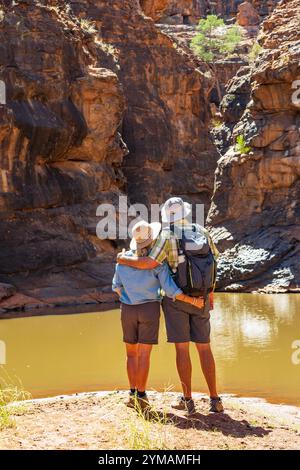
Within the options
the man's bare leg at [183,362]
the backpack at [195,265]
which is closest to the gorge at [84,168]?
the man's bare leg at [183,362]

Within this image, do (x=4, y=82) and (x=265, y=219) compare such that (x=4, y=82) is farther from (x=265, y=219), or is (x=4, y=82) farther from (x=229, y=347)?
(x=229, y=347)

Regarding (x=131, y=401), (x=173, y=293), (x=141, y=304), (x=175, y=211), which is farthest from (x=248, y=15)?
(x=131, y=401)

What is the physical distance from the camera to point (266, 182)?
76.2 feet

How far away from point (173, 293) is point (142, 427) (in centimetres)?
123

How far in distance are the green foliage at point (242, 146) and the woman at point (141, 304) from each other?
18.1 metres

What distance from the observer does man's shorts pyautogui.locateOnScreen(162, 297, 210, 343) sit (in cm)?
593

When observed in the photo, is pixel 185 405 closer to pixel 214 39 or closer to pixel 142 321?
pixel 142 321

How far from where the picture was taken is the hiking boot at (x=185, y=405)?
5.86 metres

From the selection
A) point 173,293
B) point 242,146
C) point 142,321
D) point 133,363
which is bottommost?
point 133,363

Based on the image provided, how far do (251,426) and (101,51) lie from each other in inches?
1051

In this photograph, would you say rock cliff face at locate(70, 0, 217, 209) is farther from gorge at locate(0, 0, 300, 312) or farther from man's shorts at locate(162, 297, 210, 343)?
man's shorts at locate(162, 297, 210, 343)

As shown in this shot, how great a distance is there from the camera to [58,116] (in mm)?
23531

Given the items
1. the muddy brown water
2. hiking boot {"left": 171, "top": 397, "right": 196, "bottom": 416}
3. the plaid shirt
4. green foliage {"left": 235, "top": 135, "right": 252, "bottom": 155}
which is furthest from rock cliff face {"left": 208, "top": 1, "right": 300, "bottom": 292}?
the plaid shirt

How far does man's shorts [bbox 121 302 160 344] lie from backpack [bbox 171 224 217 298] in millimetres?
392
